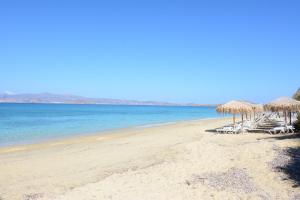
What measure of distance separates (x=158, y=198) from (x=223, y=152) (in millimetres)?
4659

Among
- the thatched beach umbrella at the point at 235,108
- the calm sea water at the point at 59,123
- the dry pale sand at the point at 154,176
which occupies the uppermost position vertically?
the thatched beach umbrella at the point at 235,108

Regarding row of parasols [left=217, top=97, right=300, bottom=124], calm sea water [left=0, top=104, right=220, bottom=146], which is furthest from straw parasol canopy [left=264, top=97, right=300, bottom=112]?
calm sea water [left=0, top=104, right=220, bottom=146]

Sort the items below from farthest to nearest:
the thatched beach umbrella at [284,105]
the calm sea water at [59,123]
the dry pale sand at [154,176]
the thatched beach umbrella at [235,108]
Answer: the calm sea water at [59,123] → the thatched beach umbrella at [235,108] → the thatched beach umbrella at [284,105] → the dry pale sand at [154,176]

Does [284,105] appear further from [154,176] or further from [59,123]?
[59,123]

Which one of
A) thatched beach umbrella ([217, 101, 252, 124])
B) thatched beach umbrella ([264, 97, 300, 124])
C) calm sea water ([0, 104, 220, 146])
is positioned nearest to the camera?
thatched beach umbrella ([264, 97, 300, 124])

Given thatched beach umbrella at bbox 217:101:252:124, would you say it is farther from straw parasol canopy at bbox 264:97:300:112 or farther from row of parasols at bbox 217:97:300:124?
straw parasol canopy at bbox 264:97:300:112

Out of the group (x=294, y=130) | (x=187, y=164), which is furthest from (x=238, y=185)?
(x=294, y=130)

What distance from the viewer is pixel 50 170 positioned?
9.18 metres

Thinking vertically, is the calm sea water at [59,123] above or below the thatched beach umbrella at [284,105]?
below

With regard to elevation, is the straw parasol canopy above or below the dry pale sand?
above

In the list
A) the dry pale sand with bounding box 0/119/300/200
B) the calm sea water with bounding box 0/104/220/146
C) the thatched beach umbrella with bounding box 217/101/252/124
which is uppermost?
the thatched beach umbrella with bounding box 217/101/252/124

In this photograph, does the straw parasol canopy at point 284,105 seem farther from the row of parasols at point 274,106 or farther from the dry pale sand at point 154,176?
the dry pale sand at point 154,176

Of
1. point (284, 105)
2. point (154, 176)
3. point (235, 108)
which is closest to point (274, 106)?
point (284, 105)

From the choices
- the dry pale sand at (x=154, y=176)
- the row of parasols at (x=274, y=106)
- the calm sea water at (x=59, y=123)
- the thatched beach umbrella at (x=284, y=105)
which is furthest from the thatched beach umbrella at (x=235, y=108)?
the calm sea water at (x=59, y=123)
